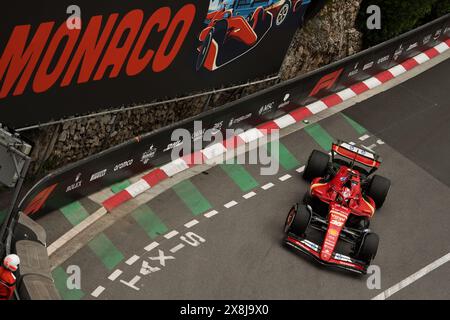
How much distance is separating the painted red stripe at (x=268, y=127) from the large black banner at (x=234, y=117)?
0.43 ft

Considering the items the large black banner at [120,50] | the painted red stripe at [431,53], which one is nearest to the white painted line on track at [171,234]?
the large black banner at [120,50]

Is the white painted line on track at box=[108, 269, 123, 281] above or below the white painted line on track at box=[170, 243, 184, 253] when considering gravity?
above

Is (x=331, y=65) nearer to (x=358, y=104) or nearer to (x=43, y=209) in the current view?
(x=358, y=104)

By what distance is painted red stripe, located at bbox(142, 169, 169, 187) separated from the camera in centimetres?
1822

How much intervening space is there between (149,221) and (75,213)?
1.39 meters

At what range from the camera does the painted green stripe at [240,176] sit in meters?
18.7

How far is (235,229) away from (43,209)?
362cm

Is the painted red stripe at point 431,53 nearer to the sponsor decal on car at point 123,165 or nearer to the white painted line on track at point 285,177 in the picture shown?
the white painted line on track at point 285,177

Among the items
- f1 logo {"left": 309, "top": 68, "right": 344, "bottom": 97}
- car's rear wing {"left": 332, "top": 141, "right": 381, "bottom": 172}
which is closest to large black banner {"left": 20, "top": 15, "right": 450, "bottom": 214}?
f1 logo {"left": 309, "top": 68, "right": 344, "bottom": 97}


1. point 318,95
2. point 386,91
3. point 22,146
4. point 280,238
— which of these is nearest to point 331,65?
point 318,95

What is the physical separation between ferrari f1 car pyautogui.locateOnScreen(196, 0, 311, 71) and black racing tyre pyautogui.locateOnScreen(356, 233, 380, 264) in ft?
15.9

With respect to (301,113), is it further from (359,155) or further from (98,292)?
(98,292)

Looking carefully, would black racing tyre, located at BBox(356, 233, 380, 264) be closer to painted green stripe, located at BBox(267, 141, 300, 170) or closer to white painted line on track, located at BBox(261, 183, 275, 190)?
white painted line on track, located at BBox(261, 183, 275, 190)

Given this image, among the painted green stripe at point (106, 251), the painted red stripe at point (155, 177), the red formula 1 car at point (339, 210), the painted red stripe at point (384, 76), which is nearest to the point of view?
the painted green stripe at point (106, 251)
